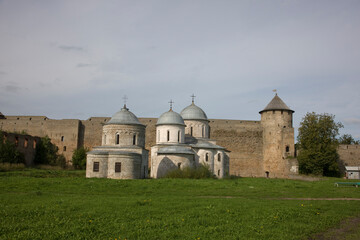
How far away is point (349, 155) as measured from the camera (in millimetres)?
33750

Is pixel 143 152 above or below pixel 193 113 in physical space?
below

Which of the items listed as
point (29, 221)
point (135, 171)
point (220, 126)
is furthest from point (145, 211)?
point (220, 126)

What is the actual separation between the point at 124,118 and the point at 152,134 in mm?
11241

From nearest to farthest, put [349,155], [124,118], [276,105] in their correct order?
[124,118] < [349,155] < [276,105]

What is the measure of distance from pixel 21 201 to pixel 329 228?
26.4 feet

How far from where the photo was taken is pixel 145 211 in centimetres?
885

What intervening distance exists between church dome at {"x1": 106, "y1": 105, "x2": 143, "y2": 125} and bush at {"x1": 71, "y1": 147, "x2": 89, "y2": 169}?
10514 millimetres

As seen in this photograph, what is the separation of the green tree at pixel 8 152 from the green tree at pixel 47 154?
415 cm

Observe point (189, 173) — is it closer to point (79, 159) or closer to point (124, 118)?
point (124, 118)

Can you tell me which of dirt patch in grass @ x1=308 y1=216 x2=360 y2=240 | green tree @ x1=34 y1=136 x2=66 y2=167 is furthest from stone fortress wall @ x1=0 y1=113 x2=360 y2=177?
dirt patch in grass @ x1=308 y1=216 x2=360 y2=240

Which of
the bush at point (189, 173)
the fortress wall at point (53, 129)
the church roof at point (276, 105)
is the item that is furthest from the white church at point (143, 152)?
the fortress wall at point (53, 129)

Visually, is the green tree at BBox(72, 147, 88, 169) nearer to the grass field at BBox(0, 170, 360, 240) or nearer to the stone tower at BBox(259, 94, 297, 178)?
the stone tower at BBox(259, 94, 297, 178)

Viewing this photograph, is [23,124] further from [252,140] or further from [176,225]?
[176,225]

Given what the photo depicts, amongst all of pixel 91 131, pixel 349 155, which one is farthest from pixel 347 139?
pixel 91 131
